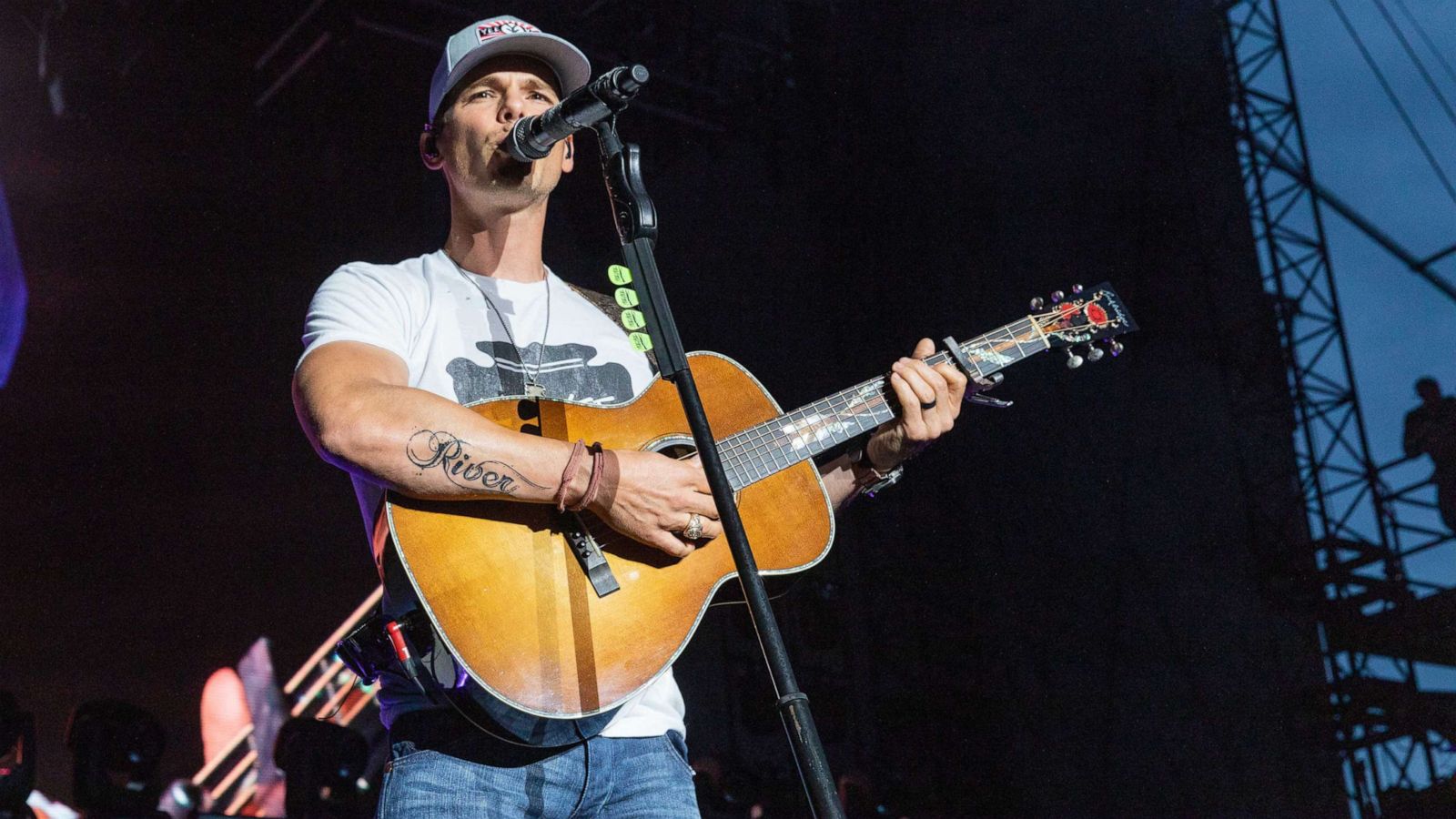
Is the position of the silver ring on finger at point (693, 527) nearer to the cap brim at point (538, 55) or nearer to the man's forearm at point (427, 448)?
the man's forearm at point (427, 448)

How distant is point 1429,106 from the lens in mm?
6883

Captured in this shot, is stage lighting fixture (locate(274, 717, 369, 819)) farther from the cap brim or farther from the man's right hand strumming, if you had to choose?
the man's right hand strumming

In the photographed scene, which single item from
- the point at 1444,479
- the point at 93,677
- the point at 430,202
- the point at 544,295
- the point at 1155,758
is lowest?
the point at 1155,758

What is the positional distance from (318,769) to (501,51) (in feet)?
11.3

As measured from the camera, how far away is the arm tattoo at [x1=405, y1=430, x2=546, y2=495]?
5.93 feet

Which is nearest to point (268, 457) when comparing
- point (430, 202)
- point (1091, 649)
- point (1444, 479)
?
point (430, 202)

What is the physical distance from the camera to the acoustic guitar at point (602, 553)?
1.82 m

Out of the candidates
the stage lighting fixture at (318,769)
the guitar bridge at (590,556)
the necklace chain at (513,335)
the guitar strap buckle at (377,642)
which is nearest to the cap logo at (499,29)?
the necklace chain at (513,335)

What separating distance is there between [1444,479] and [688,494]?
6.73 metres

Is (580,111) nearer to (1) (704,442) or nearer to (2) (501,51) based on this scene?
(1) (704,442)

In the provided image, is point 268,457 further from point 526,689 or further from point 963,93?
point 963,93

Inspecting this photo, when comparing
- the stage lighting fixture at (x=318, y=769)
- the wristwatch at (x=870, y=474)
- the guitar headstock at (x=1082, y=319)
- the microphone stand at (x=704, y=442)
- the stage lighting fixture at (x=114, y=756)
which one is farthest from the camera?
the stage lighting fixture at (x=318, y=769)

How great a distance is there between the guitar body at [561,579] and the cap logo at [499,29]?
87 cm

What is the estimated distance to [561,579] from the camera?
76.5 inches
